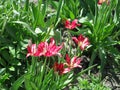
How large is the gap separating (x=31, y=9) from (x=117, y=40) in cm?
86

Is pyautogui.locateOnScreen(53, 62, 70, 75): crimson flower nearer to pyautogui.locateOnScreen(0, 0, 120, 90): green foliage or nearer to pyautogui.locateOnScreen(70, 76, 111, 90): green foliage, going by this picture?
pyautogui.locateOnScreen(0, 0, 120, 90): green foliage

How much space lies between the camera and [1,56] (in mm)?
2576

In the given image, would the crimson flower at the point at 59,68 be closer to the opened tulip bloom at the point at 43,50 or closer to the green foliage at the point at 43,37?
the green foliage at the point at 43,37

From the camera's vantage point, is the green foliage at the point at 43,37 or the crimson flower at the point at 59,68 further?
the green foliage at the point at 43,37

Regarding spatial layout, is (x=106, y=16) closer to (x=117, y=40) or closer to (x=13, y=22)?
(x=117, y=40)

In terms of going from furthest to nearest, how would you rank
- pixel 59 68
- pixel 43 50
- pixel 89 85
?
pixel 89 85, pixel 59 68, pixel 43 50

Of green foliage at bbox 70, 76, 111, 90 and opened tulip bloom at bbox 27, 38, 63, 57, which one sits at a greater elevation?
opened tulip bloom at bbox 27, 38, 63, 57

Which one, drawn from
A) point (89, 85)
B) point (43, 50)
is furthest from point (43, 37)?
point (43, 50)

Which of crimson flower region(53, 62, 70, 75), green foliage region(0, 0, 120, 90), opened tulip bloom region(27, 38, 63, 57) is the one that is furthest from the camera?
green foliage region(0, 0, 120, 90)

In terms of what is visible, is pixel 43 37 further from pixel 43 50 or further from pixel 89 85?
pixel 43 50

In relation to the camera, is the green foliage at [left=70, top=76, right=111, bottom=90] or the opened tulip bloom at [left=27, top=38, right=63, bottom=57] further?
the green foliage at [left=70, top=76, right=111, bottom=90]

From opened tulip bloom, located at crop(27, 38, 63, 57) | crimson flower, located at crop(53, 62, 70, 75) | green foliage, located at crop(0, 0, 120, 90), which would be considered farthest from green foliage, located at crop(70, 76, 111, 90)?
opened tulip bloom, located at crop(27, 38, 63, 57)

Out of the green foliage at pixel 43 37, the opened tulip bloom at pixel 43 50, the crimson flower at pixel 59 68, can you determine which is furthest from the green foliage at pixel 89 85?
the opened tulip bloom at pixel 43 50

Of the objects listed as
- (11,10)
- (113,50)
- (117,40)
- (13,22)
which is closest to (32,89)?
(13,22)
